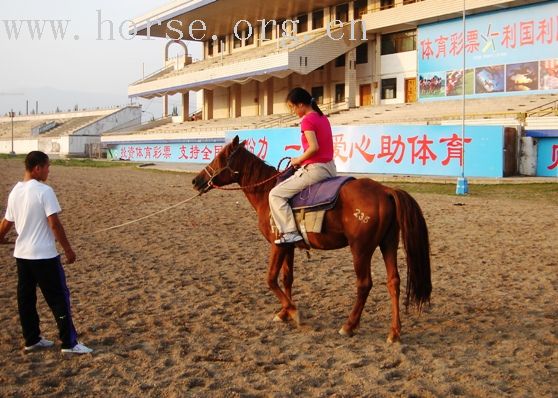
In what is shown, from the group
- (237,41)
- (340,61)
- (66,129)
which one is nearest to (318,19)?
(340,61)

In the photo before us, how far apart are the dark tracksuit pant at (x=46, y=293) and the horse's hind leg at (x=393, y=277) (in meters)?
2.94

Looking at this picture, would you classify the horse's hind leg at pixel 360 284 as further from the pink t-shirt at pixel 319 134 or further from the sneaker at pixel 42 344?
the sneaker at pixel 42 344

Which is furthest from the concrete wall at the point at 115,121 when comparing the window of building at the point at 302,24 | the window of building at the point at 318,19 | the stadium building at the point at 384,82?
the window of building at the point at 318,19

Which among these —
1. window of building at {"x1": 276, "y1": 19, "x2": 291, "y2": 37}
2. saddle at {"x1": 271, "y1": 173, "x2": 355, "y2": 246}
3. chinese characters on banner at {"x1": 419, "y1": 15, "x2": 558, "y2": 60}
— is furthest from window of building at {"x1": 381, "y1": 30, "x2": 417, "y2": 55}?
saddle at {"x1": 271, "y1": 173, "x2": 355, "y2": 246}

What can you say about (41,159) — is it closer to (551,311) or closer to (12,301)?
(12,301)

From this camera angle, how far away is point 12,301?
698 centimetres

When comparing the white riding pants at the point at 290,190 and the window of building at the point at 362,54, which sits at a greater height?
the window of building at the point at 362,54

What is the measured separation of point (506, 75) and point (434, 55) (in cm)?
523

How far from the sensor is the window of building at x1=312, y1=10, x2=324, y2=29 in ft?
151

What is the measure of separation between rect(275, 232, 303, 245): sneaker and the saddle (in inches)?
2.5

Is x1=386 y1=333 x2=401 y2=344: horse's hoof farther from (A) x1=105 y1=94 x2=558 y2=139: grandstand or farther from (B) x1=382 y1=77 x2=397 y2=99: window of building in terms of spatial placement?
(B) x1=382 y1=77 x2=397 y2=99: window of building

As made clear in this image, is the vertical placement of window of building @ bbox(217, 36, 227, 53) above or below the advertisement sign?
above

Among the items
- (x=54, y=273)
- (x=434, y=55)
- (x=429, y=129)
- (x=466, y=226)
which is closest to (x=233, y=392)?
(x=54, y=273)

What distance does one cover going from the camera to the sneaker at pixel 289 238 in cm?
609
